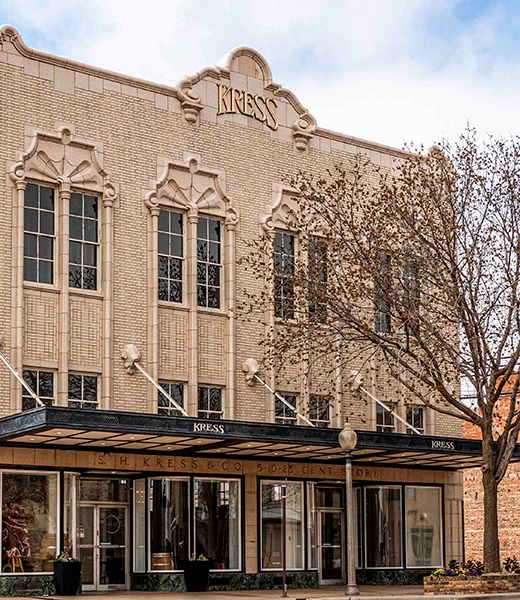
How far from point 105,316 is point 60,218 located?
279 cm

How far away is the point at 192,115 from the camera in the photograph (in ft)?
101

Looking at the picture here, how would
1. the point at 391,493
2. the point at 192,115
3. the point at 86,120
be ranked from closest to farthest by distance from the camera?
the point at 86,120 < the point at 192,115 < the point at 391,493

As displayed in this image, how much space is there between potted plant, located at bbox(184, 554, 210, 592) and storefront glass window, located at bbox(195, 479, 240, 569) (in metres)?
0.88

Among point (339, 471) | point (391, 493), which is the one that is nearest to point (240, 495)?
point (339, 471)

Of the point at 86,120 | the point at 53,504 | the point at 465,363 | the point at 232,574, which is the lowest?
the point at 232,574

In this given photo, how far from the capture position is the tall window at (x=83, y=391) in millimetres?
27344

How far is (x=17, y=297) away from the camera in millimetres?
26516

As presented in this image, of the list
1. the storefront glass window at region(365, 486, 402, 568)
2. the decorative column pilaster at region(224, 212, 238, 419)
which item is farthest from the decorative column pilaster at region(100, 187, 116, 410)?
the storefront glass window at region(365, 486, 402, 568)

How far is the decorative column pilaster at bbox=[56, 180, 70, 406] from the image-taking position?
26.9 m

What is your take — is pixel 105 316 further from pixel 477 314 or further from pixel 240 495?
pixel 477 314

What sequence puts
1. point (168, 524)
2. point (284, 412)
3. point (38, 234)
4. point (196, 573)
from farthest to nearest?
point (284, 412) → point (168, 524) → point (196, 573) → point (38, 234)

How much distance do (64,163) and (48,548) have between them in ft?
32.1

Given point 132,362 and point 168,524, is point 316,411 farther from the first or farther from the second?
point 132,362

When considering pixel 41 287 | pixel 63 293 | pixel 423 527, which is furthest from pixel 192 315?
pixel 423 527
